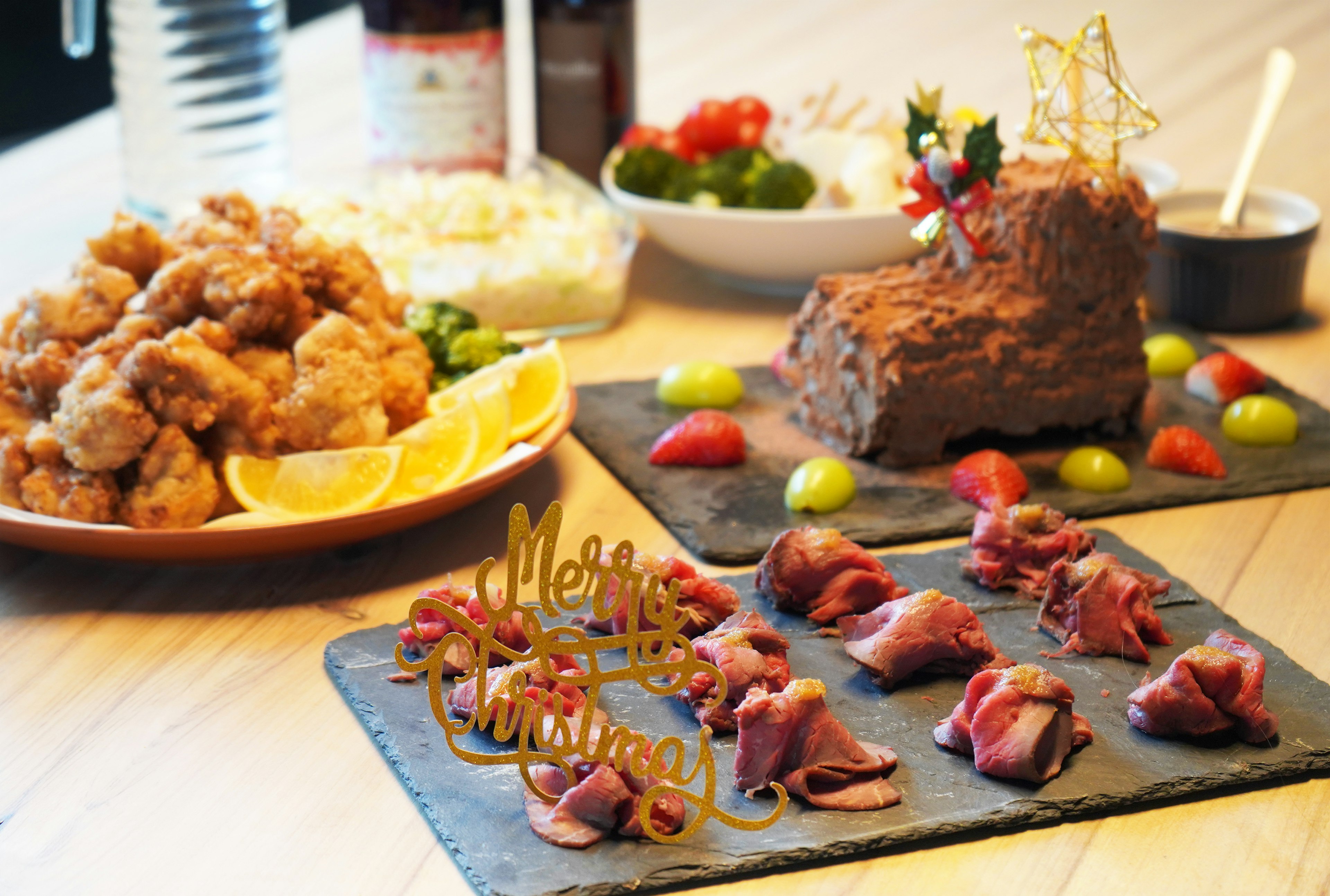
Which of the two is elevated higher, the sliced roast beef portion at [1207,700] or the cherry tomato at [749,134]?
the cherry tomato at [749,134]

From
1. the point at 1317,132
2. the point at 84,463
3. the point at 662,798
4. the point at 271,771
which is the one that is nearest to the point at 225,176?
A: the point at 84,463

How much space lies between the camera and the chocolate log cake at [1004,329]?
230 centimetres

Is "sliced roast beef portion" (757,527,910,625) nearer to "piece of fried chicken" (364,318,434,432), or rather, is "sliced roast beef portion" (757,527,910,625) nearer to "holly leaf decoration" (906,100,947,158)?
"piece of fried chicken" (364,318,434,432)

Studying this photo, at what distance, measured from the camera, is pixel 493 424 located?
6.94 feet

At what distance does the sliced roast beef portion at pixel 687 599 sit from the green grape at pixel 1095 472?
75 centimetres

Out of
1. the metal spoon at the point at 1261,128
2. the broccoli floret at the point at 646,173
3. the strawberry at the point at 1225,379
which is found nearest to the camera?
the strawberry at the point at 1225,379

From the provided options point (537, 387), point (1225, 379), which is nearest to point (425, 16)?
point (537, 387)

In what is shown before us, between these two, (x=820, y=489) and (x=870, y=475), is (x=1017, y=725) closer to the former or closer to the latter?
(x=820, y=489)

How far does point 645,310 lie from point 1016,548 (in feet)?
4.54

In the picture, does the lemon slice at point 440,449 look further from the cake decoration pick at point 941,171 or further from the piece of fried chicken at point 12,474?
the cake decoration pick at point 941,171

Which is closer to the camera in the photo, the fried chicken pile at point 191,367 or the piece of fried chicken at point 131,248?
the fried chicken pile at point 191,367

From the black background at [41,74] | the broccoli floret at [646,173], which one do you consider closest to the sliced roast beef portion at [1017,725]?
the broccoli floret at [646,173]

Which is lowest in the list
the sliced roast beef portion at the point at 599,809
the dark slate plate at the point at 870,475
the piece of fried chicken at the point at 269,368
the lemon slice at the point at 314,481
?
the dark slate plate at the point at 870,475

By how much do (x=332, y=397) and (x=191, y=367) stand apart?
192mm
